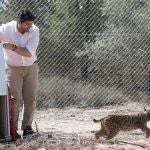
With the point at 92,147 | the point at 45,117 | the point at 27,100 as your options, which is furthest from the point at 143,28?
the point at 92,147

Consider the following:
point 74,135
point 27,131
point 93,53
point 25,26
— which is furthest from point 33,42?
point 93,53

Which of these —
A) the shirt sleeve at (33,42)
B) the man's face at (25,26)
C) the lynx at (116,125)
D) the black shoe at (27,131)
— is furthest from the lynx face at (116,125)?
the man's face at (25,26)

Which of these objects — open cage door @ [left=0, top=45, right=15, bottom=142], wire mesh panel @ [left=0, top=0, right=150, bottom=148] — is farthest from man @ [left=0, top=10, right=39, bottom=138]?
wire mesh panel @ [left=0, top=0, right=150, bottom=148]

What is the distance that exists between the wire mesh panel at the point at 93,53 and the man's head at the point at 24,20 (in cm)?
323

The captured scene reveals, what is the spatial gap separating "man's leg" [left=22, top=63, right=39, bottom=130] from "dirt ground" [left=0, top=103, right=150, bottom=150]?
24cm

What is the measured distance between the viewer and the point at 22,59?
6617mm

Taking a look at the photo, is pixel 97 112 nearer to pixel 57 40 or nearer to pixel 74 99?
pixel 74 99

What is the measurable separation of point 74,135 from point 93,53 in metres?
3.71

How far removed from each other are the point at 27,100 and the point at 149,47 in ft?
13.7

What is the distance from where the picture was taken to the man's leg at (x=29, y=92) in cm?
680

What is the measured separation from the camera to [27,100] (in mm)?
6867

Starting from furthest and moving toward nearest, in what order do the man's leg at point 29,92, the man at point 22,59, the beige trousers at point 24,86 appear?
the man's leg at point 29,92 → the beige trousers at point 24,86 → the man at point 22,59

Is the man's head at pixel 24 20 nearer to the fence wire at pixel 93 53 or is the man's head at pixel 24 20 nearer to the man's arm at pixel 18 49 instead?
the man's arm at pixel 18 49

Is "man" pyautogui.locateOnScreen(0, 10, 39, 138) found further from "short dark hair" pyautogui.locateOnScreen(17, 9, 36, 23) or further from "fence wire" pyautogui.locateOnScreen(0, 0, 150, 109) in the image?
"fence wire" pyautogui.locateOnScreen(0, 0, 150, 109)
